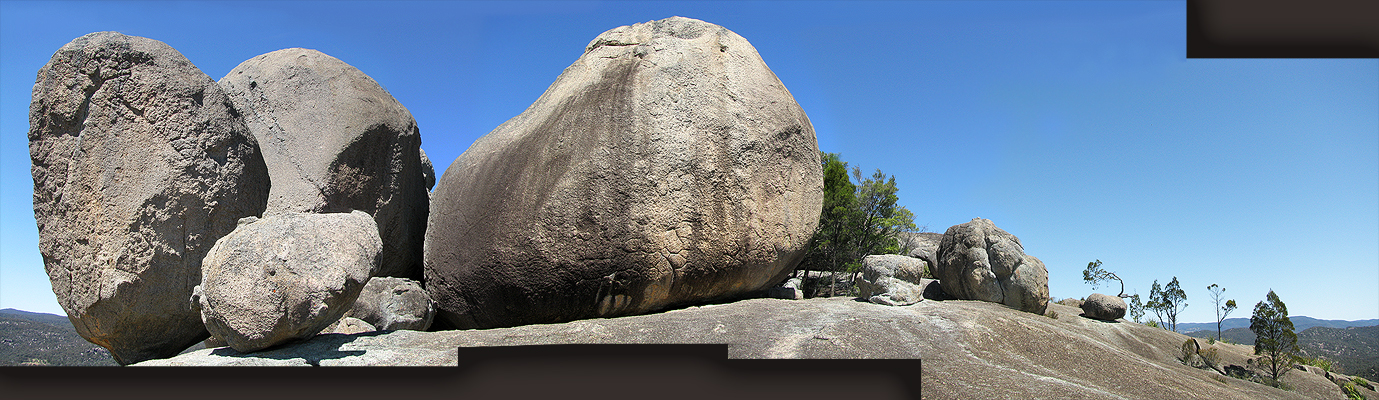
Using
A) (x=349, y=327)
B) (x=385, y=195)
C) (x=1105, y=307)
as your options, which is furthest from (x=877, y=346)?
(x=1105, y=307)

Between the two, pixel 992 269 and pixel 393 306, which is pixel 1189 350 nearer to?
pixel 992 269

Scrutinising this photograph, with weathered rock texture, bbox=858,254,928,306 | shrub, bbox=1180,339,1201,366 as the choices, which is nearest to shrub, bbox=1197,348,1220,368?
shrub, bbox=1180,339,1201,366

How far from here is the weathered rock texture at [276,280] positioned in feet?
19.5

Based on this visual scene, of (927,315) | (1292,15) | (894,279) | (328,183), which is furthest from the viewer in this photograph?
(894,279)

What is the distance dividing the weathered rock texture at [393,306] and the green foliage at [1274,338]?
13.3m

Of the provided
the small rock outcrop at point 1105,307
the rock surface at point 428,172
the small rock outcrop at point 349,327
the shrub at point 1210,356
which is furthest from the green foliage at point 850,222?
the small rock outcrop at point 349,327

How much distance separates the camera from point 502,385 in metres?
5.52

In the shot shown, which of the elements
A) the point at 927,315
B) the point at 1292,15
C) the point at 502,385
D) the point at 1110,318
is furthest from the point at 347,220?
the point at 1110,318

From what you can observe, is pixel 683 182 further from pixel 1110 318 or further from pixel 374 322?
pixel 1110 318

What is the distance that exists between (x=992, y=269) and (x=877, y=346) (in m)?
7.61

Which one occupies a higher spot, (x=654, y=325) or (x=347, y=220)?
(x=347, y=220)

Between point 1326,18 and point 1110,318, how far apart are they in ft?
32.8

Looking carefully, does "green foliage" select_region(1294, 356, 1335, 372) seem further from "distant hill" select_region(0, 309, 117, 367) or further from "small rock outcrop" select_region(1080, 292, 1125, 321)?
"distant hill" select_region(0, 309, 117, 367)

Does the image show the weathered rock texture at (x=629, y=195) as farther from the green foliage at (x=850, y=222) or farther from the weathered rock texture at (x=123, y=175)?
the green foliage at (x=850, y=222)
